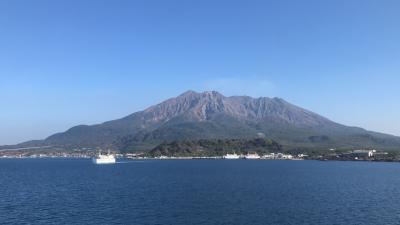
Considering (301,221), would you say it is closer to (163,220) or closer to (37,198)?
(163,220)

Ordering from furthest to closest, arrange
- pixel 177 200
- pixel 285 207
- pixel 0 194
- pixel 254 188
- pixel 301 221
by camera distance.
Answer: pixel 254 188, pixel 0 194, pixel 177 200, pixel 285 207, pixel 301 221

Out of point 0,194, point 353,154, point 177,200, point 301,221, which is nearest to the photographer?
point 301,221

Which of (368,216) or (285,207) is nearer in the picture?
(368,216)

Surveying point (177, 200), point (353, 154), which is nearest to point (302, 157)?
point (353, 154)

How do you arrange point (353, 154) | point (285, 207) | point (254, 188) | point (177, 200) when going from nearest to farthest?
point (285, 207)
point (177, 200)
point (254, 188)
point (353, 154)

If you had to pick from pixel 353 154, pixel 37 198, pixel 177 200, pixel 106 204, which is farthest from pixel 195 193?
pixel 353 154

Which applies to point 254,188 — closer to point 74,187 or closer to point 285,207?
point 285,207

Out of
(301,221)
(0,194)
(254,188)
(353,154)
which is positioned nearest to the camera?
(301,221)

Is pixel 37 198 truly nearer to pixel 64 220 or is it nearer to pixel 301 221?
pixel 64 220

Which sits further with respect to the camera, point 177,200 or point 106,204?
point 177,200
